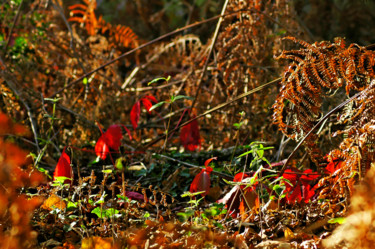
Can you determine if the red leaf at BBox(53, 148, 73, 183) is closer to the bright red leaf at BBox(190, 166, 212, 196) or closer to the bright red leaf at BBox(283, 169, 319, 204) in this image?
the bright red leaf at BBox(190, 166, 212, 196)

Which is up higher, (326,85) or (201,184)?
(326,85)

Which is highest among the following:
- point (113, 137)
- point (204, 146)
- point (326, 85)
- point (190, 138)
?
point (326, 85)

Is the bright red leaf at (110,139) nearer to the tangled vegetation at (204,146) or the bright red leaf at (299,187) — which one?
the tangled vegetation at (204,146)

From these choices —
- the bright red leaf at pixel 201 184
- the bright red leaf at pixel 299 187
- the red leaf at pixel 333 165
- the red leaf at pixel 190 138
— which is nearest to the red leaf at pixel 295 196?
the bright red leaf at pixel 299 187

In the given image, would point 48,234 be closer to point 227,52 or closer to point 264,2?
Answer: point 227,52

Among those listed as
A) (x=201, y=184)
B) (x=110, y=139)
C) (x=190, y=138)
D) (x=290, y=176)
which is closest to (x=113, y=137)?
(x=110, y=139)

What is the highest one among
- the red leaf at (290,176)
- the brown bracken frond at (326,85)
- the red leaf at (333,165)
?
the brown bracken frond at (326,85)

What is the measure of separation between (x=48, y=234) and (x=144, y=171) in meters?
1.07

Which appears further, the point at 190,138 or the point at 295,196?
the point at 190,138

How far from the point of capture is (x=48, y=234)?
182 centimetres

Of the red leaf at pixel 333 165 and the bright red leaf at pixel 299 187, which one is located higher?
the red leaf at pixel 333 165

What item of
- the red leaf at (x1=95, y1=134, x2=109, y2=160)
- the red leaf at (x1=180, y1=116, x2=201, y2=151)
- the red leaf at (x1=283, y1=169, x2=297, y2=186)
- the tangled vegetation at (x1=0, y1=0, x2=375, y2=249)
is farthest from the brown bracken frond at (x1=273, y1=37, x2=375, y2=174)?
the red leaf at (x1=95, y1=134, x2=109, y2=160)

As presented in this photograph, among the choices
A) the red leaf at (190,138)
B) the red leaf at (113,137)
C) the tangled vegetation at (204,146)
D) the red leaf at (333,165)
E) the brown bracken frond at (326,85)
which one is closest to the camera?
the tangled vegetation at (204,146)

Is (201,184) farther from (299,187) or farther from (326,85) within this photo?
(326,85)
